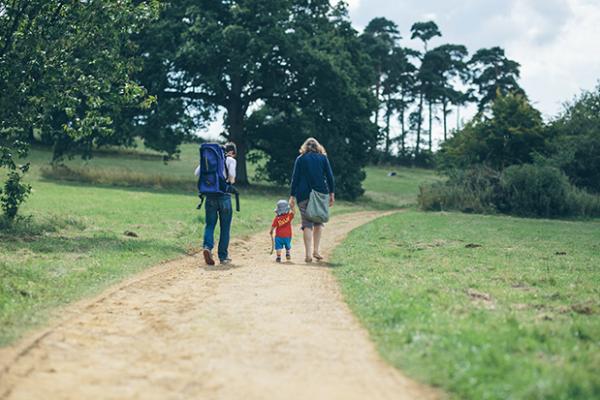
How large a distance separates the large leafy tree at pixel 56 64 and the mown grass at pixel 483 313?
7647 millimetres

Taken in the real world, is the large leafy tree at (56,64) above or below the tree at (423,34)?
below

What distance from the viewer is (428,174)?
73875 mm

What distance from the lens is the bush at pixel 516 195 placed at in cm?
3312

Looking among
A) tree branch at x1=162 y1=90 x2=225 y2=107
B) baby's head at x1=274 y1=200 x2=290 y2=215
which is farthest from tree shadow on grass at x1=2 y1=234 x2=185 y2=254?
tree branch at x1=162 y1=90 x2=225 y2=107

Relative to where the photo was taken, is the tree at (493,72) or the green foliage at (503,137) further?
the tree at (493,72)

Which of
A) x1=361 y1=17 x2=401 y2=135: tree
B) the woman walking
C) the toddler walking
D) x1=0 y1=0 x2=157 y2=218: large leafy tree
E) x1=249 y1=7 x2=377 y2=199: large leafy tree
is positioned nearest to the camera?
the woman walking

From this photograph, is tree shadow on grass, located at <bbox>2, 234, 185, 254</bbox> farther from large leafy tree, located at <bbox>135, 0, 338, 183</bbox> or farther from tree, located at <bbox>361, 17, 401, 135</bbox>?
tree, located at <bbox>361, 17, 401, 135</bbox>

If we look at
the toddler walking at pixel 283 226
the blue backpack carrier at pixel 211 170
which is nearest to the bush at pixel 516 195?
the toddler walking at pixel 283 226

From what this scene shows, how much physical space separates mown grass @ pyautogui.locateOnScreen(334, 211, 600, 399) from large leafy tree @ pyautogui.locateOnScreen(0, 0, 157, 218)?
7.65m

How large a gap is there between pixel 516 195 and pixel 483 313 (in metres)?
26.8

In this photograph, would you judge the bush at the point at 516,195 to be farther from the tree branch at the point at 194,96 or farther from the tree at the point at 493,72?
the tree at the point at 493,72

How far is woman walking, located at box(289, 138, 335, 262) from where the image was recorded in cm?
1370

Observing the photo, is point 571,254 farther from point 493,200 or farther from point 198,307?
point 493,200

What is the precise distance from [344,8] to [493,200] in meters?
17.4
